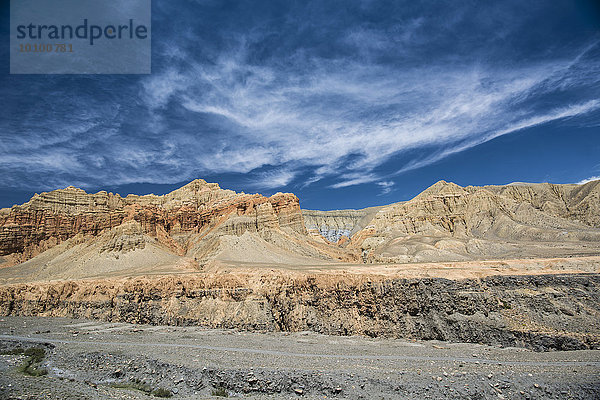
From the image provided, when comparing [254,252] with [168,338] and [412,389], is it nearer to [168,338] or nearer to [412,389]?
[168,338]

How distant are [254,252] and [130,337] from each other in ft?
110

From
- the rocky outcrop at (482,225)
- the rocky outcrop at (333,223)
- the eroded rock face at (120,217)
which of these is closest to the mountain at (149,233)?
the eroded rock face at (120,217)

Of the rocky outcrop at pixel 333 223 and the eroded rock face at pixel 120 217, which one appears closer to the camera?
the eroded rock face at pixel 120 217

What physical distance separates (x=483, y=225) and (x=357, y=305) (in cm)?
8725

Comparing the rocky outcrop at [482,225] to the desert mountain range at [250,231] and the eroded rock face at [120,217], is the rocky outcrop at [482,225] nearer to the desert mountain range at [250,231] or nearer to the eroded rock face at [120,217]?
the desert mountain range at [250,231]

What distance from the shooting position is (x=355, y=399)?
700 inches

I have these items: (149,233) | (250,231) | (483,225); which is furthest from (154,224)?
(483,225)

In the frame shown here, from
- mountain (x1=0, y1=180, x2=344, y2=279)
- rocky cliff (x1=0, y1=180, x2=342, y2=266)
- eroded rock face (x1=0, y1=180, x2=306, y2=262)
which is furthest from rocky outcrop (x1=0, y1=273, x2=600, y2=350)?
eroded rock face (x1=0, y1=180, x2=306, y2=262)

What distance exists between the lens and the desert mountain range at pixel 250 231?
65.6 m

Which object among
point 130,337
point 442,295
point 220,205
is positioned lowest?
point 130,337

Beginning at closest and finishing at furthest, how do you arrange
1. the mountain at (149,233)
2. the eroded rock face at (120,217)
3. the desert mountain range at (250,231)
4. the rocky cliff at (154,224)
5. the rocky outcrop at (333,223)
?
the mountain at (149,233)
the desert mountain range at (250,231)
the rocky cliff at (154,224)
the eroded rock face at (120,217)
the rocky outcrop at (333,223)

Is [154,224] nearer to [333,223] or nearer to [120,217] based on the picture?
[120,217]

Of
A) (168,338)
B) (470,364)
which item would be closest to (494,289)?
(470,364)

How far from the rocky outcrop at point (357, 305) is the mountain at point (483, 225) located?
4333 centimetres
